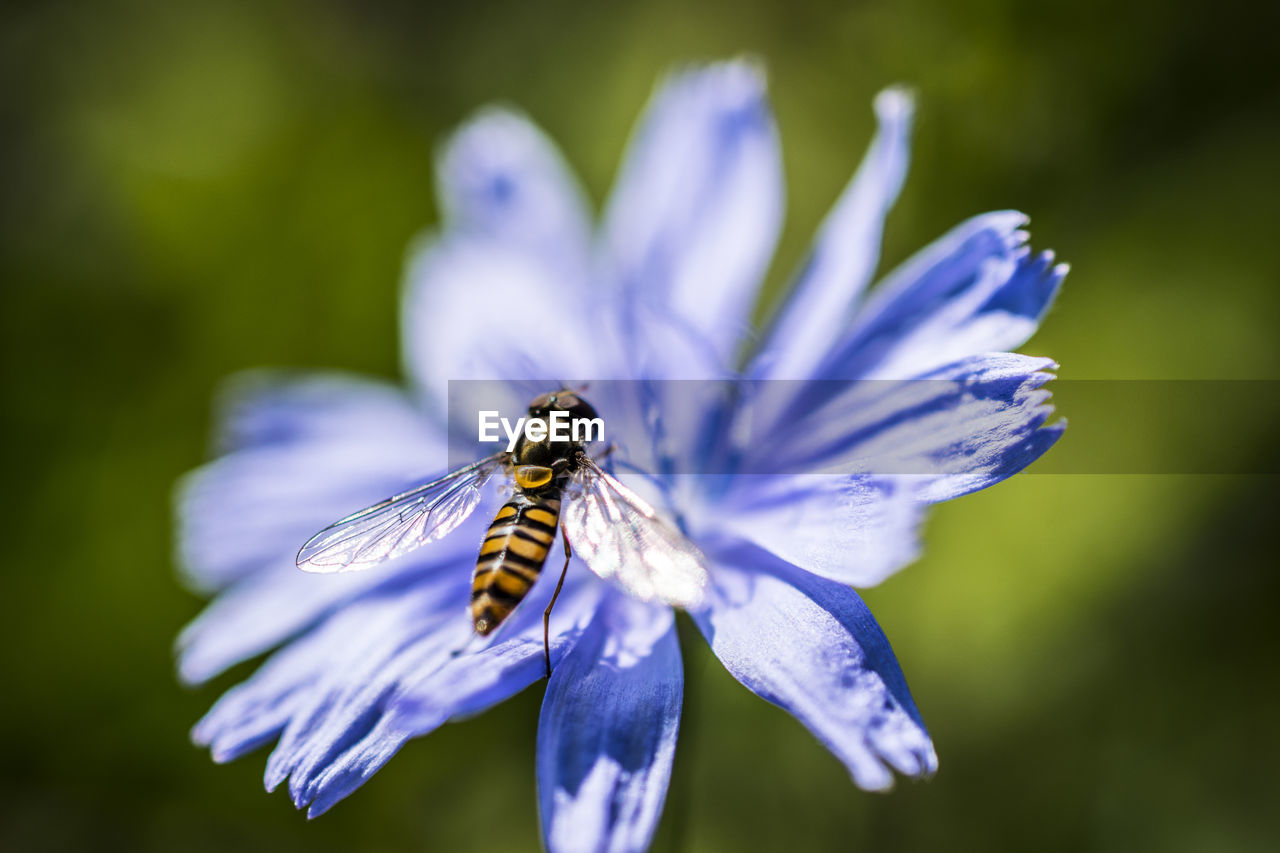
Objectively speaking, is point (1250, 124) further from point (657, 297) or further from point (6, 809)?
point (6, 809)

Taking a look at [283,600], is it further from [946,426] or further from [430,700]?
[946,426]

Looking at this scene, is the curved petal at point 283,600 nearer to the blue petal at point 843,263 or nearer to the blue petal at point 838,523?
the blue petal at point 838,523

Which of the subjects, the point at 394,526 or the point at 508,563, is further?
the point at 394,526

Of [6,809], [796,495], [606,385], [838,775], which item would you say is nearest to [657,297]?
[606,385]

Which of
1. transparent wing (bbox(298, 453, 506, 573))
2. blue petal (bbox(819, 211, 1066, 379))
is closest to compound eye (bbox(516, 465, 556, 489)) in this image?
transparent wing (bbox(298, 453, 506, 573))

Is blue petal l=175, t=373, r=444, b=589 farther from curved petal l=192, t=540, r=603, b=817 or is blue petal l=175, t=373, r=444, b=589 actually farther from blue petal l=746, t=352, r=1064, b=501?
blue petal l=746, t=352, r=1064, b=501

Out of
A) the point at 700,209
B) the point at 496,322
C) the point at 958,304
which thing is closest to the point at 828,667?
the point at 958,304
